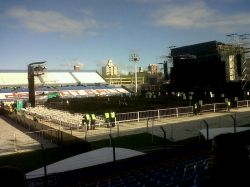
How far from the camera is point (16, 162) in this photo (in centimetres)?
1823

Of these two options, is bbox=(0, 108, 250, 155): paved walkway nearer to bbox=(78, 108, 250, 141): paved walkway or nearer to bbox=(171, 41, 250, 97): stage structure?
bbox=(78, 108, 250, 141): paved walkway

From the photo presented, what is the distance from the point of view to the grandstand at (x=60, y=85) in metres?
82.5

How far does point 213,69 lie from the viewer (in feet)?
187

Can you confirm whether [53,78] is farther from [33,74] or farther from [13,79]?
[33,74]

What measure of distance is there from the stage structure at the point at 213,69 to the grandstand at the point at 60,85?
2950 cm

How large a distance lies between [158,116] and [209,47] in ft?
113

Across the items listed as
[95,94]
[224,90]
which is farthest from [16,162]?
[95,94]

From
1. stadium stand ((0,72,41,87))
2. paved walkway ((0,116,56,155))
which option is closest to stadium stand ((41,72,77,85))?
stadium stand ((0,72,41,87))

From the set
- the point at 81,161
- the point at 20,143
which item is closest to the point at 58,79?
the point at 20,143

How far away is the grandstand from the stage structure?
96.8 feet

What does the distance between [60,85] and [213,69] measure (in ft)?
167

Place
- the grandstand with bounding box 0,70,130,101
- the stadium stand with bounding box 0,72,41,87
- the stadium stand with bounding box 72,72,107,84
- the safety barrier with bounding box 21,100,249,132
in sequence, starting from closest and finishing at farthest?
1. the safety barrier with bounding box 21,100,249,132
2. the grandstand with bounding box 0,70,130,101
3. the stadium stand with bounding box 0,72,41,87
4. the stadium stand with bounding box 72,72,107,84

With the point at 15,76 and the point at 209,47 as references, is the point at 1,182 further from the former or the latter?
the point at 15,76

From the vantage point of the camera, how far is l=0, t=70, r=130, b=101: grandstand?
82.5 meters
